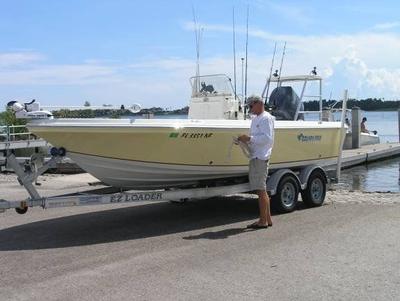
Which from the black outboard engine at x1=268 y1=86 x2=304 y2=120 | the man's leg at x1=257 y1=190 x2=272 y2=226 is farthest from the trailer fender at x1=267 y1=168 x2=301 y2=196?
the black outboard engine at x1=268 y1=86 x2=304 y2=120

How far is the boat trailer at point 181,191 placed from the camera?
753 centimetres

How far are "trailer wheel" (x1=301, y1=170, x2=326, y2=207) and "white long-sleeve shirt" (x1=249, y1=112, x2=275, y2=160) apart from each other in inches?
75.7

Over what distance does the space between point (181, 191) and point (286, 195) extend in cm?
201

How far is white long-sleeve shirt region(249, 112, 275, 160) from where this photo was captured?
8336mm

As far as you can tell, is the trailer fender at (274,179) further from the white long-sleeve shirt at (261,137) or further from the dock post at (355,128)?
the dock post at (355,128)

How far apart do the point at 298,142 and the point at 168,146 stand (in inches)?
115

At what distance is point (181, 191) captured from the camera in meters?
8.53

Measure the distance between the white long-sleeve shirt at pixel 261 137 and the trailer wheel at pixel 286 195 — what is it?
1135 mm

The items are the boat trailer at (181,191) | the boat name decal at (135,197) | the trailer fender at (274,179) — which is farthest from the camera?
the trailer fender at (274,179)

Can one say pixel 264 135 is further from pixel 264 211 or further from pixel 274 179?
pixel 274 179

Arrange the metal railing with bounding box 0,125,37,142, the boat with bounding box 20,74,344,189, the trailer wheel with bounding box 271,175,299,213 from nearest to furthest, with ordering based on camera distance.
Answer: the boat with bounding box 20,74,344,189 → the trailer wheel with bounding box 271,175,299,213 → the metal railing with bounding box 0,125,37,142

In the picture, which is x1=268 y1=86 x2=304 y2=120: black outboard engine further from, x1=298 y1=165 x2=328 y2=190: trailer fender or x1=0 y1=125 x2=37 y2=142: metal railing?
x1=0 y1=125 x2=37 y2=142: metal railing

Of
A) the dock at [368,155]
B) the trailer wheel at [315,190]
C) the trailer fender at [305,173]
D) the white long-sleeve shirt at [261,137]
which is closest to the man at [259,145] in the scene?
the white long-sleeve shirt at [261,137]

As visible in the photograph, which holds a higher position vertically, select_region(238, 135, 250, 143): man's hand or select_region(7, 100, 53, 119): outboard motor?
select_region(7, 100, 53, 119): outboard motor
